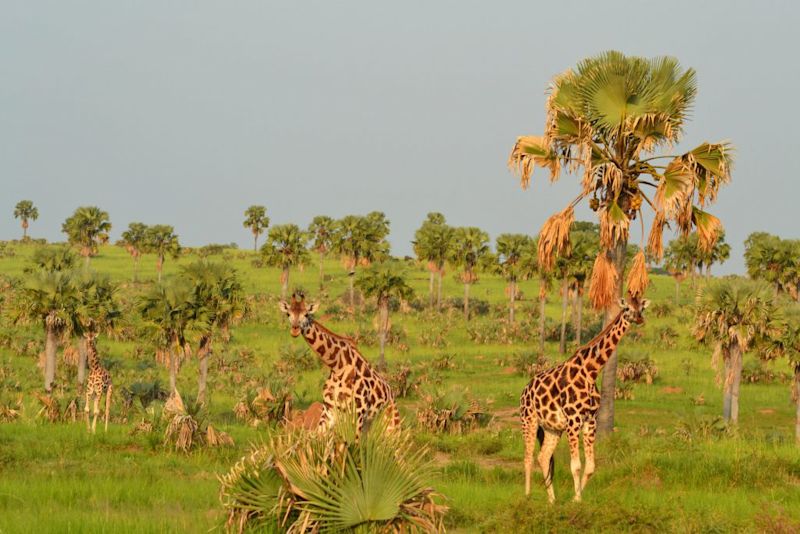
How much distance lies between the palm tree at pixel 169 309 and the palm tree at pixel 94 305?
5608 mm

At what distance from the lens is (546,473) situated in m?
15.7

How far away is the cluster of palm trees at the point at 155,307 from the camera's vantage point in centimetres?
3491

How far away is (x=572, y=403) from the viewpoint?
1584 centimetres

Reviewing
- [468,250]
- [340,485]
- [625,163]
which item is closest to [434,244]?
[468,250]

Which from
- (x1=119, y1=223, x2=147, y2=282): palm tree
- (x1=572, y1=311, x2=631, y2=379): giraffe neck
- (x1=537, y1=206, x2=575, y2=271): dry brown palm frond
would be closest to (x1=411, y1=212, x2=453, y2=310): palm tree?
(x1=119, y1=223, x2=147, y2=282): palm tree

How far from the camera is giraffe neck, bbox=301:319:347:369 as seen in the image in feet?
50.6

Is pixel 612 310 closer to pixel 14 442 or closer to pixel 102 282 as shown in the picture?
pixel 14 442

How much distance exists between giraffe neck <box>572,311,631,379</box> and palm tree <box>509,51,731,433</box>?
282 inches

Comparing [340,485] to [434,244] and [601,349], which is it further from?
[434,244]

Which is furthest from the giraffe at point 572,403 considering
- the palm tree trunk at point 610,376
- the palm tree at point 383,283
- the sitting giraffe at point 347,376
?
the palm tree at point 383,283

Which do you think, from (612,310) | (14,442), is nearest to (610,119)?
(612,310)

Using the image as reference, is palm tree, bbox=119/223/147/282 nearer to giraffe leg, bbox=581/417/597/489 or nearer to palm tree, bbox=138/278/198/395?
palm tree, bbox=138/278/198/395

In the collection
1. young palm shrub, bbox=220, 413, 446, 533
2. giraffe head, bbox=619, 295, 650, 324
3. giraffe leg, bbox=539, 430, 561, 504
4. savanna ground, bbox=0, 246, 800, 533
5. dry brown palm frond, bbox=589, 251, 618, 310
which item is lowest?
savanna ground, bbox=0, 246, 800, 533

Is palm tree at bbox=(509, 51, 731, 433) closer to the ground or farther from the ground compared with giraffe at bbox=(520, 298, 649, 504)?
farther from the ground
